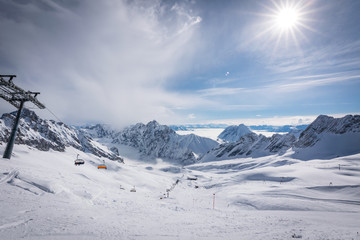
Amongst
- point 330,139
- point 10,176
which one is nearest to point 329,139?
point 330,139

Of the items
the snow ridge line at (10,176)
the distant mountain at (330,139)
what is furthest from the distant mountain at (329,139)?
the snow ridge line at (10,176)

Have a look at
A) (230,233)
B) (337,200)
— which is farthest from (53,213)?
(337,200)

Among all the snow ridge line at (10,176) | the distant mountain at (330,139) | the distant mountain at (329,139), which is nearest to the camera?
the snow ridge line at (10,176)

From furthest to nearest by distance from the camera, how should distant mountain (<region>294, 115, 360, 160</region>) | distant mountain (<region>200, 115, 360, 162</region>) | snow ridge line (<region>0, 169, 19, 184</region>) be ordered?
distant mountain (<region>294, 115, 360, 160</region>) < distant mountain (<region>200, 115, 360, 162</region>) < snow ridge line (<region>0, 169, 19, 184</region>)

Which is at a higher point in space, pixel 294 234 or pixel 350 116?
pixel 350 116

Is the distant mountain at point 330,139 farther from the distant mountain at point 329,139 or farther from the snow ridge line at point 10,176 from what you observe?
the snow ridge line at point 10,176

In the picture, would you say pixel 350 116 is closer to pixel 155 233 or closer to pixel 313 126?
pixel 313 126

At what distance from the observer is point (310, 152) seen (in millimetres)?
148125

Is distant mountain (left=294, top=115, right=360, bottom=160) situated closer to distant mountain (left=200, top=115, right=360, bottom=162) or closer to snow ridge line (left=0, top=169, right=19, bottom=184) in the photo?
distant mountain (left=200, top=115, right=360, bottom=162)

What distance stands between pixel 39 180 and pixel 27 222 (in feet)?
28.2

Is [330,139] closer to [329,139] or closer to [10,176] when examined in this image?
[329,139]

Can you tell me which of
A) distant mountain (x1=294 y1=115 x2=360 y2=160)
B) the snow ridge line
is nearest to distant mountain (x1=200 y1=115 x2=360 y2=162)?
distant mountain (x1=294 y1=115 x2=360 y2=160)

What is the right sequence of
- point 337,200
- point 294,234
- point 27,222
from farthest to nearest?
point 337,200, point 294,234, point 27,222

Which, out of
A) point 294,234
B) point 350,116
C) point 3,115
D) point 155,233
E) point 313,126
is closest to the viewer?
point 155,233
